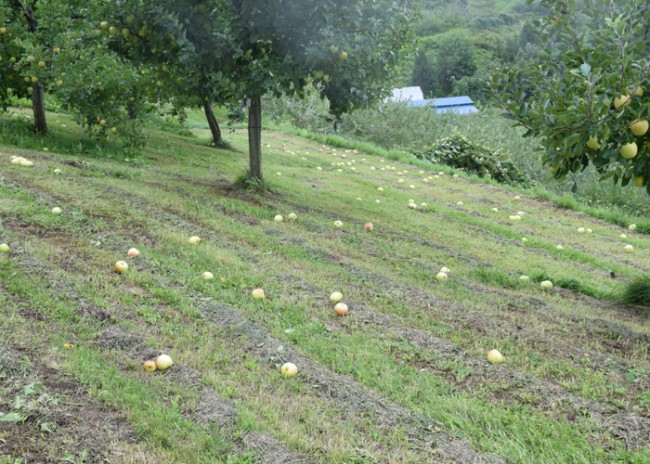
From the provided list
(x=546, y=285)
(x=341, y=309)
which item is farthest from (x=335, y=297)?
(x=546, y=285)

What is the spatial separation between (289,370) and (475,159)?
14.0 meters

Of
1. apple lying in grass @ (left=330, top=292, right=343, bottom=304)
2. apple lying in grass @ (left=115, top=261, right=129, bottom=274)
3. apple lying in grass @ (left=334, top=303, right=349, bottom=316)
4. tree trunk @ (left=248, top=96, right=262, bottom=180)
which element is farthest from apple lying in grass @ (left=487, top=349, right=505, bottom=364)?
tree trunk @ (left=248, top=96, right=262, bottom=180)

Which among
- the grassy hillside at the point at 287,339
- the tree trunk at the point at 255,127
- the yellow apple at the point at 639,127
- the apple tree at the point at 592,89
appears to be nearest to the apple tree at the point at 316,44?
the tree trunk at the point at 255,127

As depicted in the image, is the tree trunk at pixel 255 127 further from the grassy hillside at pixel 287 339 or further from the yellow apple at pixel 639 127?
the yellow apple at pixel 639 127

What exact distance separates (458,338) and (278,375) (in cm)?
158

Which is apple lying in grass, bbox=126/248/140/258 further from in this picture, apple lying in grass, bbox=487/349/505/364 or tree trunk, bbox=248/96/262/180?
tree trunk, bbox=248/96/262/180

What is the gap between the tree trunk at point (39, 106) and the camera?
Result: 9.52 meters

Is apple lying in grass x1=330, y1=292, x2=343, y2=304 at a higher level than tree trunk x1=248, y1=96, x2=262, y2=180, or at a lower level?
lower

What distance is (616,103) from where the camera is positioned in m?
3.48

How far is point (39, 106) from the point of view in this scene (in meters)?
9.87

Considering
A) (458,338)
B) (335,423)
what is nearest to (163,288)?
(335,423)

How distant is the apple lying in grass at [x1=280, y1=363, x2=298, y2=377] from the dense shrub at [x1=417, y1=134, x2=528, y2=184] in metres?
12.9

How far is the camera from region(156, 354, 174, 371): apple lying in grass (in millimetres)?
3441

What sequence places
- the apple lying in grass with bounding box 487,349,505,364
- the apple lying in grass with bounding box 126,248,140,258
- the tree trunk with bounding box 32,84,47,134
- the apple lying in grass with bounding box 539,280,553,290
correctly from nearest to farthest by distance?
1. the apple lying in grass with bounding box 487,349,505,364
2. the apple lying in grass with bounding box 126,248,140,258
3. the apple lying in grass with bounding box 539,280,553,290
4. the tree trunk with bounding box 32,84,47,134
